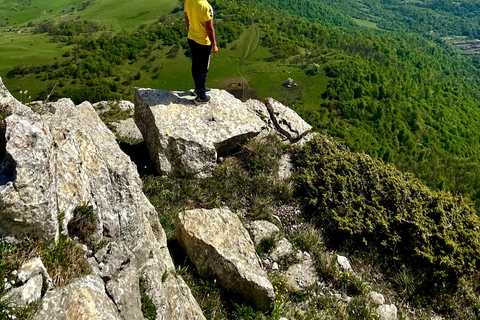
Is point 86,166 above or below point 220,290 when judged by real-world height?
above

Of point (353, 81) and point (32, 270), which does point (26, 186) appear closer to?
point (32, 270)

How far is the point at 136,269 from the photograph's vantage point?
204 inches

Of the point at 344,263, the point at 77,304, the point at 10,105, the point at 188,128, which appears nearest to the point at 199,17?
the point at 188,128

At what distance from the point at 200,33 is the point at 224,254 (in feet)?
22.1

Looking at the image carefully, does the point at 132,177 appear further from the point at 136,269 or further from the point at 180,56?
the point at 180,56

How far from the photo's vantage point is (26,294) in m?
3.38

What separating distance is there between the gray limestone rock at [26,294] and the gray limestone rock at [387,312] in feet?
22.7

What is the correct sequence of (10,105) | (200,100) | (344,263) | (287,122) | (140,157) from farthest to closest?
(287,122) → (200,100) → (140,157) → (344,263) → (10,105)

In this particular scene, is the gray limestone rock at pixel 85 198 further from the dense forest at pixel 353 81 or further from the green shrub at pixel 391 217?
the dense forest at pixel 353 81

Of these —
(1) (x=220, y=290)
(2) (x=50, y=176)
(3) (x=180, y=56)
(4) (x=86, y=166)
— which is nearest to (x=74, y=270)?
(2) (x=50, y=176)

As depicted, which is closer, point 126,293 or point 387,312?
point 126,293

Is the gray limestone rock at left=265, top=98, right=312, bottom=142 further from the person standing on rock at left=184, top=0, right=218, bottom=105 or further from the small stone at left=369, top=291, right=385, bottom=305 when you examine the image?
the small stone at left=369, top=291, right=385, bottom=305

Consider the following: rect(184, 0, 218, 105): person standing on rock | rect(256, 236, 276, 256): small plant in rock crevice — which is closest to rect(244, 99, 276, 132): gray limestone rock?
rect(184, 0, 218, 105): person standing on rock

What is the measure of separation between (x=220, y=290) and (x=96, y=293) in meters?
3.02
